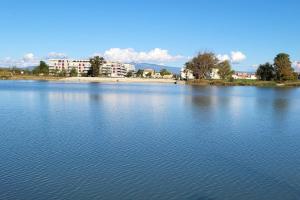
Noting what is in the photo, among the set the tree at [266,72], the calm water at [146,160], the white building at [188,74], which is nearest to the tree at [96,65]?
the white building at [188,74]

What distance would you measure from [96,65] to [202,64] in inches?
2148

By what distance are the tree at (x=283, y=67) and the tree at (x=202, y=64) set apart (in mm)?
20485

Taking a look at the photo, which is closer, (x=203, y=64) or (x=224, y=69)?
(x=203, y=64)

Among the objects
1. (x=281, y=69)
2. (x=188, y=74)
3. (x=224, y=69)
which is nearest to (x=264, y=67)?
(x=281, y=69)

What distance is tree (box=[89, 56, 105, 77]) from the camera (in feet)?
543

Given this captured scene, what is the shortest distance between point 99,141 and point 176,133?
4.94m

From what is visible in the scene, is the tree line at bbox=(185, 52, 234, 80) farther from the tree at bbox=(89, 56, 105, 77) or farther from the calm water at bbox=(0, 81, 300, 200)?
the calm water at bbox=(0, 81, 300, 200)

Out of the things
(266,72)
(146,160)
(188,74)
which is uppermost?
(266,72)

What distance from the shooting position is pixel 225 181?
12.2 m

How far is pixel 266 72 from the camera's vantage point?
133 metres

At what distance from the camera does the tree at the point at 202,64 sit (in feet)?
426

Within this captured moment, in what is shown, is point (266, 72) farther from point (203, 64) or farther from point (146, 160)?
point (146, 160)

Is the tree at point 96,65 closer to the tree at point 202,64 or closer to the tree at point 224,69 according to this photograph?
the tree at point 202,64

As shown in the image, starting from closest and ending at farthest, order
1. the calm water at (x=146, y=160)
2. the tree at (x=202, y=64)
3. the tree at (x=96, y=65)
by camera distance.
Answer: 1. the calm water at (x=146, y=160)
2. the tree at (x=202, y=64)
3. the tree at (x=96, y=65)
